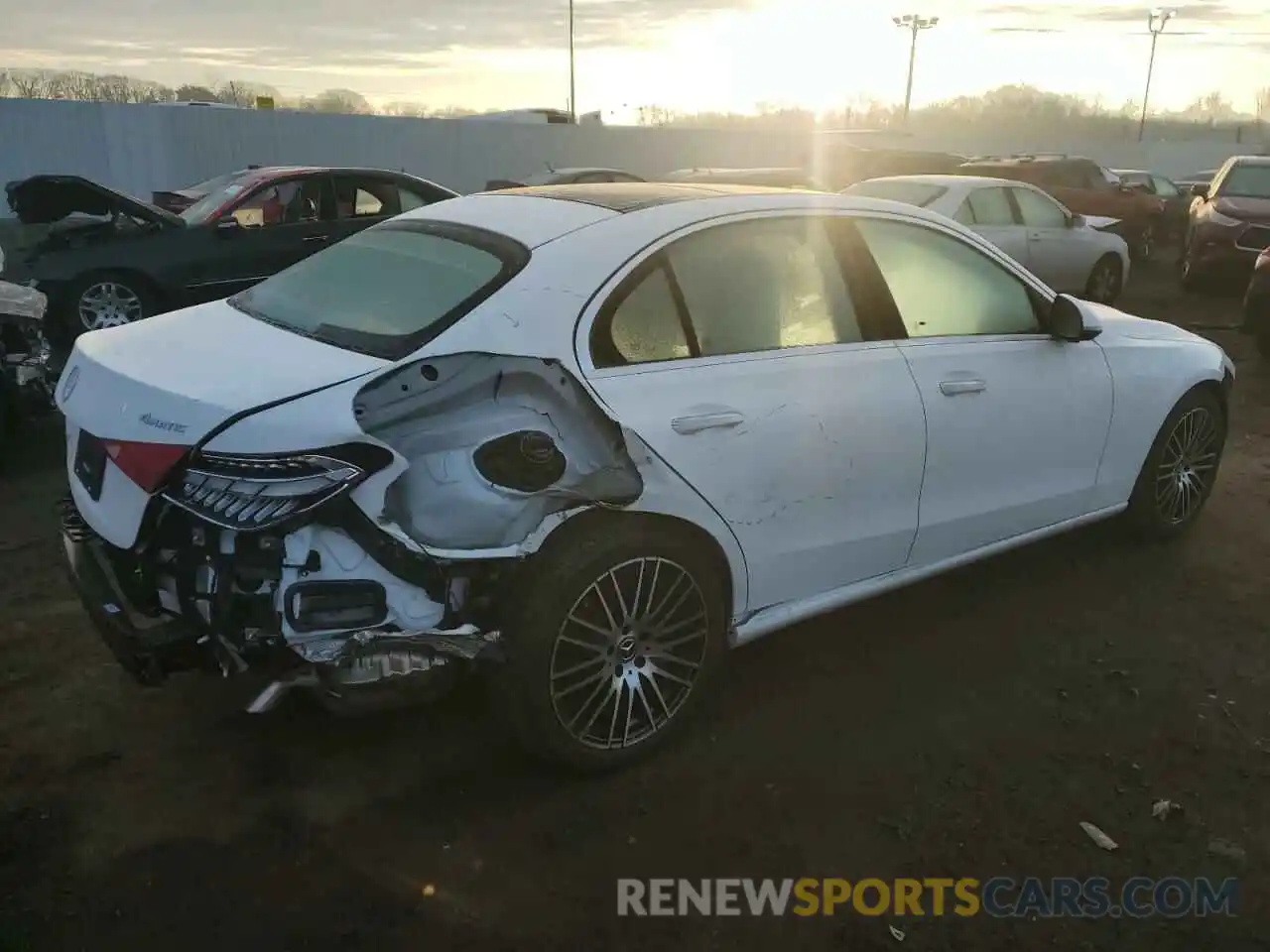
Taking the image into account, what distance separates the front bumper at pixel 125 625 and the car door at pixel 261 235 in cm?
585

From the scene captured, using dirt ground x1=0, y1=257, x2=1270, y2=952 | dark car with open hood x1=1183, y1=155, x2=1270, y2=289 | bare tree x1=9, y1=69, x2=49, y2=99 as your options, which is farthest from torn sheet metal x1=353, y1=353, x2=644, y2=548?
bare tree x1=9, y1=69, x2=49, y2=99

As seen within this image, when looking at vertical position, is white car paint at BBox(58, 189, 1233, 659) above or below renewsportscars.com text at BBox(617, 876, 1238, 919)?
above

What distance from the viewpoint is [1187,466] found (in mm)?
4867

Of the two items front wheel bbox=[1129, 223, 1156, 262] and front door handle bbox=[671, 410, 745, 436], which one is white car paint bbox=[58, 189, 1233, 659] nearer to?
front door handle bbox=[671, 410, 745, 436]

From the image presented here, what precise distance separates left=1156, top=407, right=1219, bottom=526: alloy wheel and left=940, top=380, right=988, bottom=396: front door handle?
1.47 meters

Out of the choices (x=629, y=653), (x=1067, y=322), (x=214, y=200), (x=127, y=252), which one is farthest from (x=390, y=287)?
(x=214, y=200)

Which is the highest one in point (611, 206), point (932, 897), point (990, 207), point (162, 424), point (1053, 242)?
point (611, 206)

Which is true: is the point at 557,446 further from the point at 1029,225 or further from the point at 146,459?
the point at 1029,225

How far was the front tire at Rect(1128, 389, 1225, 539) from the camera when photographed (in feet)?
15.4

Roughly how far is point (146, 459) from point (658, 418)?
4.55 ft

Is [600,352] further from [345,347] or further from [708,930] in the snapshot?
[708,930]

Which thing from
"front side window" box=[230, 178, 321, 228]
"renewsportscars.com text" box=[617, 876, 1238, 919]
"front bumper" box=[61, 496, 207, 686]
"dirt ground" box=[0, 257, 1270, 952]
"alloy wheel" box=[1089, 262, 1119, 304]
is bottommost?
"renewsportscars.com text" box=[617, 876, 1238, 919]

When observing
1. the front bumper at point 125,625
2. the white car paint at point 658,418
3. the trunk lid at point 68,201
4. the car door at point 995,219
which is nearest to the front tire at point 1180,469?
the white car paint at point 658,418

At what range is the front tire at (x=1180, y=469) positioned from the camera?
4.68 m
